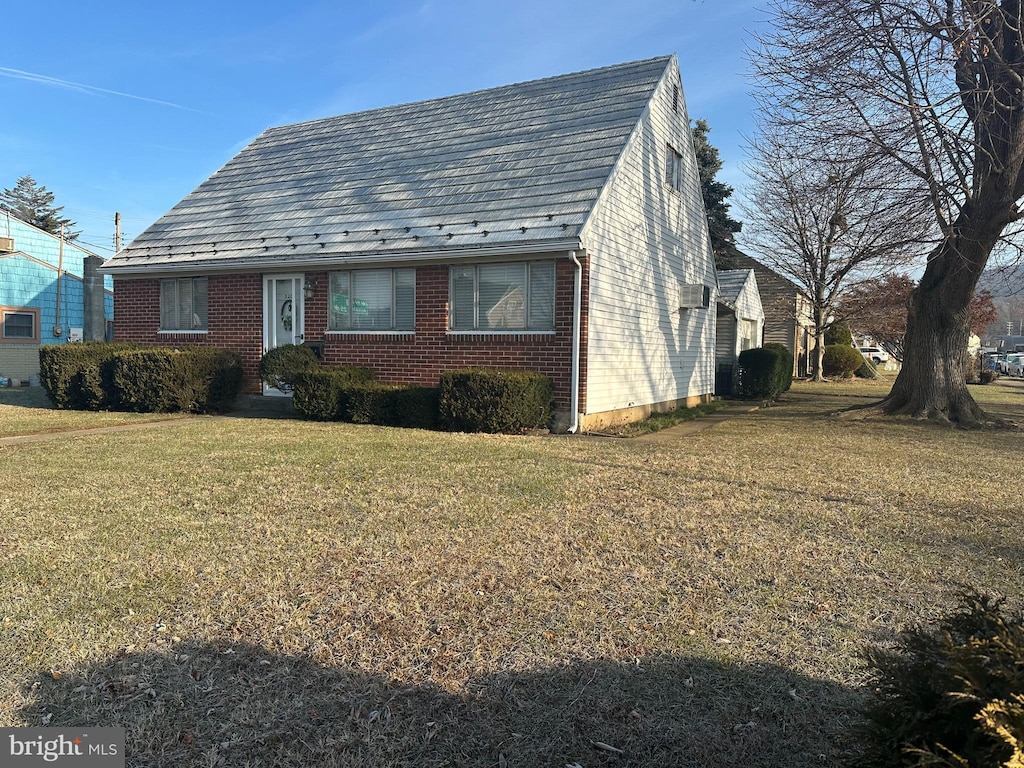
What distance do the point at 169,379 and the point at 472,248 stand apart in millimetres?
6185

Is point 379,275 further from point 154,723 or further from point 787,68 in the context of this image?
point 154,723

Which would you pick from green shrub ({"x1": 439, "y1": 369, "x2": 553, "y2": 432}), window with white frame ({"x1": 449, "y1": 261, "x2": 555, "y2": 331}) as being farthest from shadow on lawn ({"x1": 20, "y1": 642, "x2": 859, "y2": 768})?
window with white frame ({"x1": 449, "y1": 261, "x2": 555, "y2": 331})

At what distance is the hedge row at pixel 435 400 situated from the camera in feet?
35.7

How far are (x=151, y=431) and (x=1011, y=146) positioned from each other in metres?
15.2

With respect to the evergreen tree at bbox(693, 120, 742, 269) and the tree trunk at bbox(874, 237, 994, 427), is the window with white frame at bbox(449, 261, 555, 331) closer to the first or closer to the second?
the tree trunk at bbox(874, 237, 994, 427)

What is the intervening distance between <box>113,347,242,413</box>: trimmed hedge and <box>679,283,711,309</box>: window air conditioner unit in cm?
999

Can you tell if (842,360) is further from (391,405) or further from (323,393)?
(323,393)

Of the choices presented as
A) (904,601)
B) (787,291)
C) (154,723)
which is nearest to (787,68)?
(904,601)

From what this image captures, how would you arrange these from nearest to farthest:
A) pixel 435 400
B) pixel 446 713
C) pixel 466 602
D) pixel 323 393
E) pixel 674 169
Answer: pixel 446 713
pixel 466 602
pixel 435 400
pixel 323 393
pixel 674 169

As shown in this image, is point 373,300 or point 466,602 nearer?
point 466,602

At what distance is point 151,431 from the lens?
34.3 ft

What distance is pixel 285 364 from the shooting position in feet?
41.4

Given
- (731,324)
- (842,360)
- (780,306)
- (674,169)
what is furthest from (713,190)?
(674,169)

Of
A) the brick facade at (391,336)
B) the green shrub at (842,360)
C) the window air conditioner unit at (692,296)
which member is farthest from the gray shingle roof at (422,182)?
the green shrub at (842,360)
